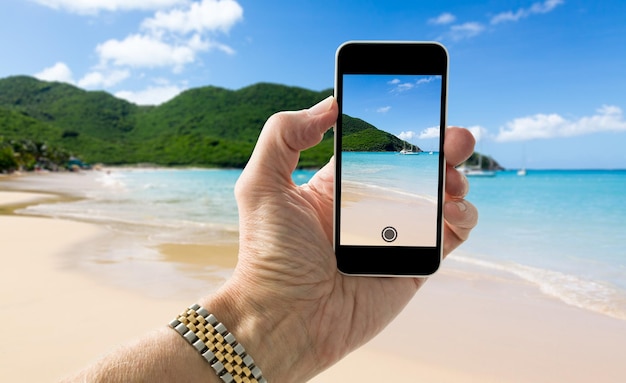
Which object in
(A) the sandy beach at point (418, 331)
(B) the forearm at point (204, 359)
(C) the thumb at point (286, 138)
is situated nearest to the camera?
(B) the forearm at point (204, 359)

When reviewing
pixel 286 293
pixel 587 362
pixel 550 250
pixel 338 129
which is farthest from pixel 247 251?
pixel 550 250

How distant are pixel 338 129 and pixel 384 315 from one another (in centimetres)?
78

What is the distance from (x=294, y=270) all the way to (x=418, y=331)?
313 cm

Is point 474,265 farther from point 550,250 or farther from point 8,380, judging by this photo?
point 8,380

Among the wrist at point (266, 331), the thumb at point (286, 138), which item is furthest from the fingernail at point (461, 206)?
the wrist at point (266, 331)

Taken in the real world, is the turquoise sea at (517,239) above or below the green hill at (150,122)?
below

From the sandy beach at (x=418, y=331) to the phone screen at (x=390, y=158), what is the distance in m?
2.00

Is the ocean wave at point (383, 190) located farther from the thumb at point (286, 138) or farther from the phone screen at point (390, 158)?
the thumb at point (286, 138)

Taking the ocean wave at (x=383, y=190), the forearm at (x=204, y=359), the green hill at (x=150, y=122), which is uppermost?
the green hill at (x=150, y=122)

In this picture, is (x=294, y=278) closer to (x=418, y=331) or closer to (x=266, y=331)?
(x=266, y=331)

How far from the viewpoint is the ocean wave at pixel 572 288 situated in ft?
18.4

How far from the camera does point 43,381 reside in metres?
3.44

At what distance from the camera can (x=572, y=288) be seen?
21.1 feet

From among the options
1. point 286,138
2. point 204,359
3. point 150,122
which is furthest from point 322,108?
point 150,122
